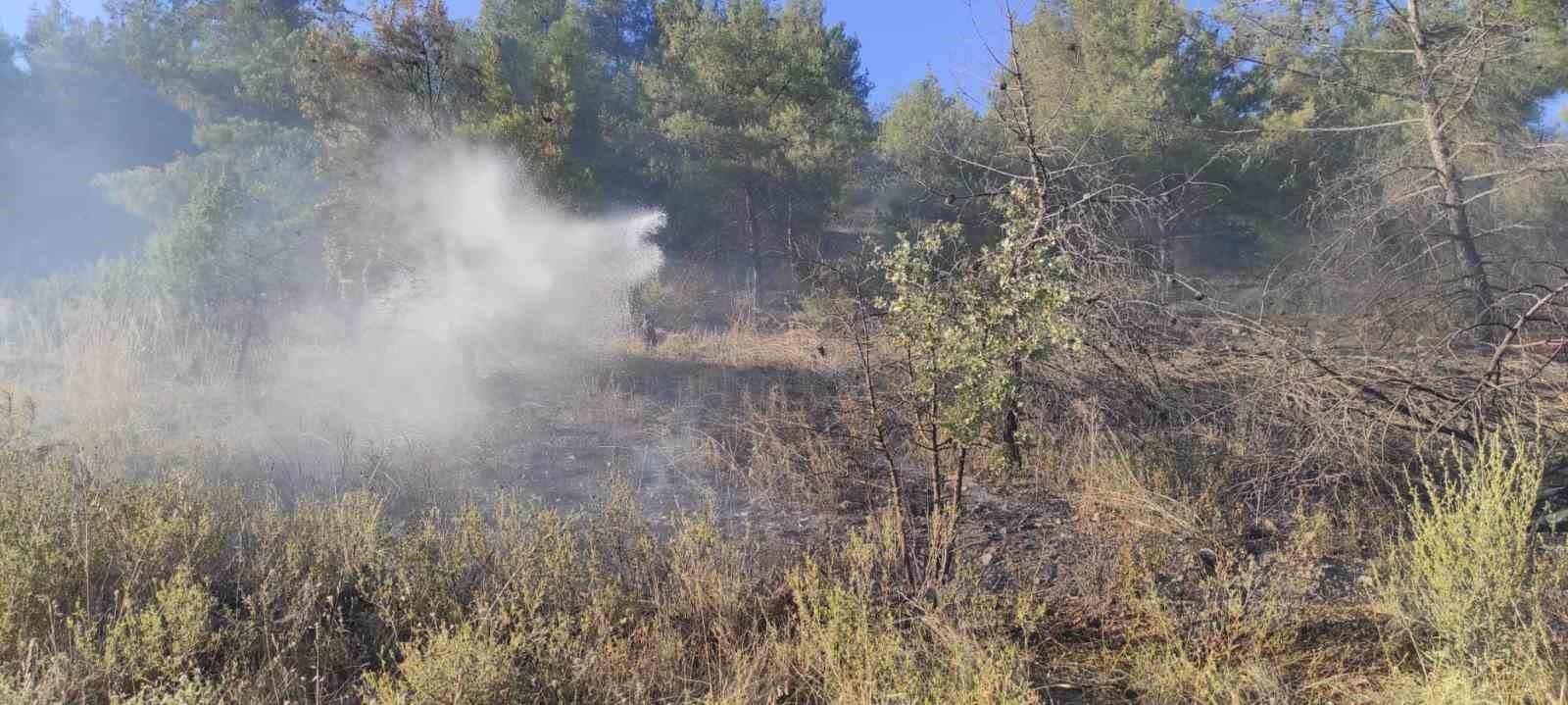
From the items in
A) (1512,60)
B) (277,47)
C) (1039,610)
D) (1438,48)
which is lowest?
(1039,610)

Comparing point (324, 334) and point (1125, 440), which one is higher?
point (324, 334)

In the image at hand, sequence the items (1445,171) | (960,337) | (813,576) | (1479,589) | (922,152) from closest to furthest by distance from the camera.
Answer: (1479,589) → (813,576) → (960,337) → (1445,171) → (922,152)

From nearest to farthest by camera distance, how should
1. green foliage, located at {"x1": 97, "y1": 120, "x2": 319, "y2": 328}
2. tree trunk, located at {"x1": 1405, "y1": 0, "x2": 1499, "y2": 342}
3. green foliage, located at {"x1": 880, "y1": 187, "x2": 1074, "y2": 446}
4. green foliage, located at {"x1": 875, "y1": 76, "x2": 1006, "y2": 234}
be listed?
green foliage, located at {"x1": 880, "y1": 187, "x2": 1074, "y2": 446} → tree trunk, located at {"x1": 1405, "y1": 0, "x2": 1499, "y2": 342} → green foliage, located at {"x1": 97, "y1": 120, "x2": 319, "y2": 328} → green foliage, located at {"x1": 875, "y1": 76, "x2": 1006, "y2": 234}

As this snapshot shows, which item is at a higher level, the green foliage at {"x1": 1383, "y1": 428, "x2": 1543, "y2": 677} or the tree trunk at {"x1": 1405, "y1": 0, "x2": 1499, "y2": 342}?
the tree trunk at {"x1": 1405, "y1": 0, "x2": 1499, "y2": 342}

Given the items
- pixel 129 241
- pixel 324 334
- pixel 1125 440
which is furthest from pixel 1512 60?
pixel 129 241

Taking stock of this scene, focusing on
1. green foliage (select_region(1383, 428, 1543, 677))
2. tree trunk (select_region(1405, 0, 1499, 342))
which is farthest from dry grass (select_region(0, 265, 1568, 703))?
tree trunk (select_region(1405, 0, 1499, 342))

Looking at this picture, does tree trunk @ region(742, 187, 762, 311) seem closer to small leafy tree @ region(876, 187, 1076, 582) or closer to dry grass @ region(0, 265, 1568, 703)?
dry grass @ region(0, 265, 1568, 703)

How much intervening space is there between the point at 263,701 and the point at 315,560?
0.95 meters

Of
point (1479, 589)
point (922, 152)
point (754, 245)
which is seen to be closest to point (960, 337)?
point (1479, 589)

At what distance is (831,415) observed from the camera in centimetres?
746

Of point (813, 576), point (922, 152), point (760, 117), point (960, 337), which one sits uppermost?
point (760, 117)

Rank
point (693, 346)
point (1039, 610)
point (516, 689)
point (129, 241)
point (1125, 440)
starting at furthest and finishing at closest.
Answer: point (129, 241) < point (693, 346) < point (1125, 440) < point (1039, 610) < point (516, 689)

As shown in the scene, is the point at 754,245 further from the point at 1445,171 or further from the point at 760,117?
the point at 1445,171

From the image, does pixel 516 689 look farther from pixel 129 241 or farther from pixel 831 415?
pixel 129 241
